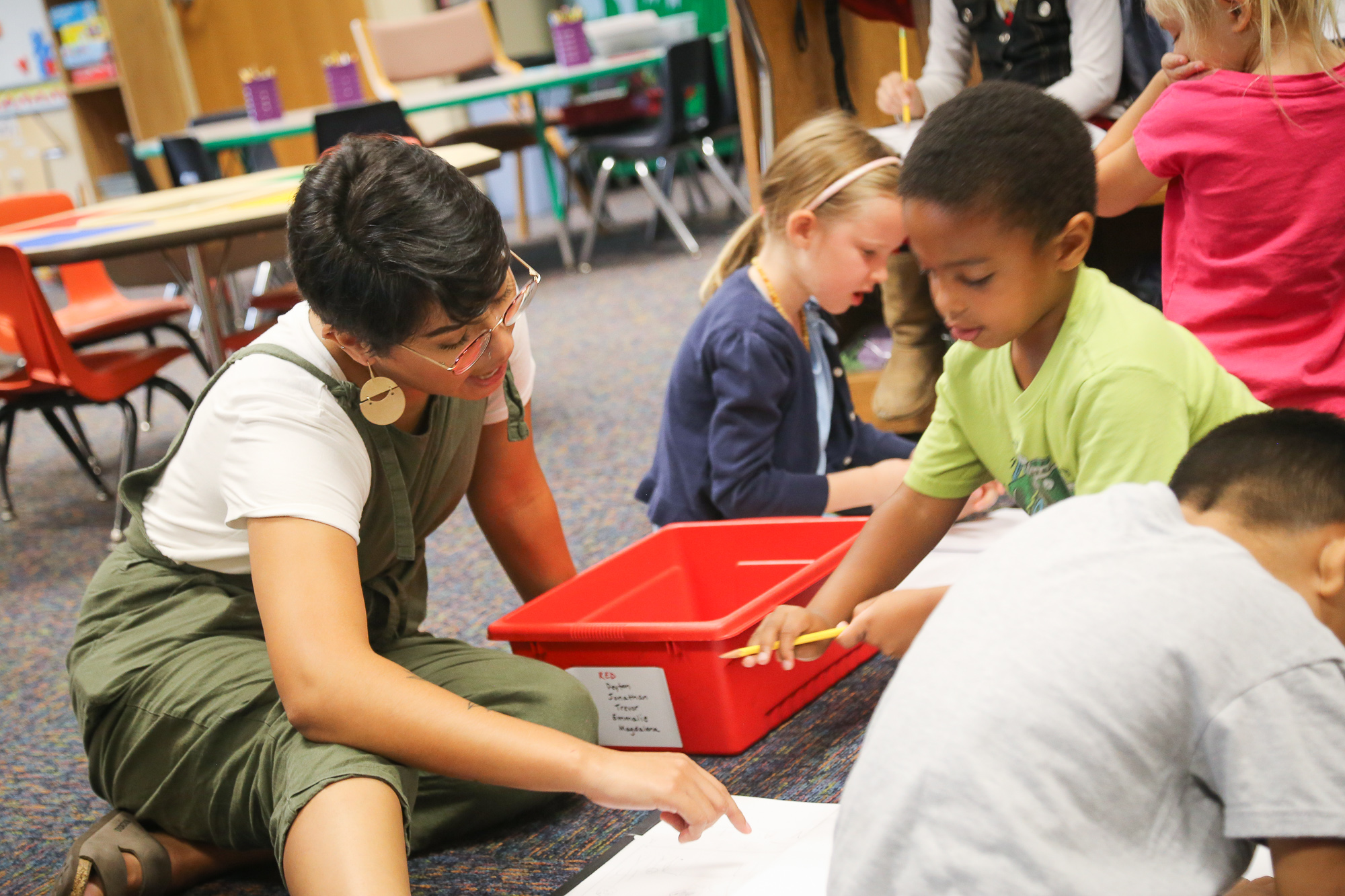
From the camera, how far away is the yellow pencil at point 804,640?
3.90ft

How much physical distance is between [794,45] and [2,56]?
19.2 feet

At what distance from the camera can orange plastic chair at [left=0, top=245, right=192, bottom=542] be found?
2330mm

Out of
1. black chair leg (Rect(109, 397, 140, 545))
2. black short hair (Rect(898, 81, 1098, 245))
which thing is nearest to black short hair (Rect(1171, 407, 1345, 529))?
black short hair (Rect(898, 81, 1098, 245))

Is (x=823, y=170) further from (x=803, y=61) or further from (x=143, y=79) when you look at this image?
(x=143, y=79)

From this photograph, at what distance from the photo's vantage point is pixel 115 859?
3.84ft

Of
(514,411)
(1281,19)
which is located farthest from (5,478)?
(1281,19)

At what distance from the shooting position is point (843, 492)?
1736 mm

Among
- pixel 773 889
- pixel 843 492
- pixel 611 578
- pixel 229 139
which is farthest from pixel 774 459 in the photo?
pixel 229 139

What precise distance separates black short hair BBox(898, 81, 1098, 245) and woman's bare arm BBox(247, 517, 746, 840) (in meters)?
0.53

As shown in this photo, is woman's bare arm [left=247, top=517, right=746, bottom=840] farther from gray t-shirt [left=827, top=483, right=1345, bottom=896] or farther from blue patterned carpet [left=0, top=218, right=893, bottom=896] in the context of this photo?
gray t-shirt [left=827, top=483, right=1345, bottom=896]

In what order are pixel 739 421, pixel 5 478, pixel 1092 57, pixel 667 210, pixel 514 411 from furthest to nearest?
pixel 667 210 < pixel 5 478 < pixel 1092 57 < pixel 739 421 < pixel 514 411

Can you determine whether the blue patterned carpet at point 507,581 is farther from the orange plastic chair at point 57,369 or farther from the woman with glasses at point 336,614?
the orange plastic chair at point 57,369

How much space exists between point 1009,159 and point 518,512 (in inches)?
30.7

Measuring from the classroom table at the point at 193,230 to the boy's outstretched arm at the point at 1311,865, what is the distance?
138cm
